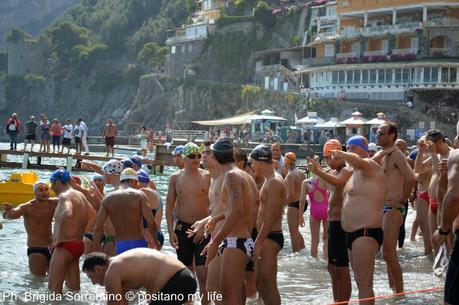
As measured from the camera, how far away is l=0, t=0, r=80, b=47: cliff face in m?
183

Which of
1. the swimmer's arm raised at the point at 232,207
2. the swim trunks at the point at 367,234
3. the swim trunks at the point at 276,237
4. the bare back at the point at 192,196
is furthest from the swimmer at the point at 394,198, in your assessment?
the swimmer's arm raised at the point at 232,207

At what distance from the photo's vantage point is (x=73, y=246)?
9117 mm

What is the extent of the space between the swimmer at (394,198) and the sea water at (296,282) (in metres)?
0.36

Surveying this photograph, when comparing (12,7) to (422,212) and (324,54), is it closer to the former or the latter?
(324,54)

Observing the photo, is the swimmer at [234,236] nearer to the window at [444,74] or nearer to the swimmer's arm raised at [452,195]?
the swimmer's arm raised at [452,195]

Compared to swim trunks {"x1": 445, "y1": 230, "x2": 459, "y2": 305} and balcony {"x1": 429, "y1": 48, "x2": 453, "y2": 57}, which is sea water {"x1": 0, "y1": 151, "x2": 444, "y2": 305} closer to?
swim trunks {"x1": 445, "y1": 230, "x2": 459, "y2": 305}

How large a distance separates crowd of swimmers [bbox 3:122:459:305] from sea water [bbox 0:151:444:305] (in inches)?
10.8

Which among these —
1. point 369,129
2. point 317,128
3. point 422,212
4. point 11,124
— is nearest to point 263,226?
point 422,212

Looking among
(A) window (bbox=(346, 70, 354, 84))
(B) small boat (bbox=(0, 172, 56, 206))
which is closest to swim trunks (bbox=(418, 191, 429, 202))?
(B) small boat (bbox=(0, 172, 56, 206))

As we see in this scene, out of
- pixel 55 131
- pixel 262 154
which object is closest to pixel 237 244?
pixel 262 154

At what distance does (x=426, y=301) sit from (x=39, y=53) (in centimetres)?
14089

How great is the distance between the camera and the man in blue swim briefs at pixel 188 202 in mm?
9266

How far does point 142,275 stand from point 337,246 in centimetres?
300

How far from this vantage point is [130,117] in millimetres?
105875
